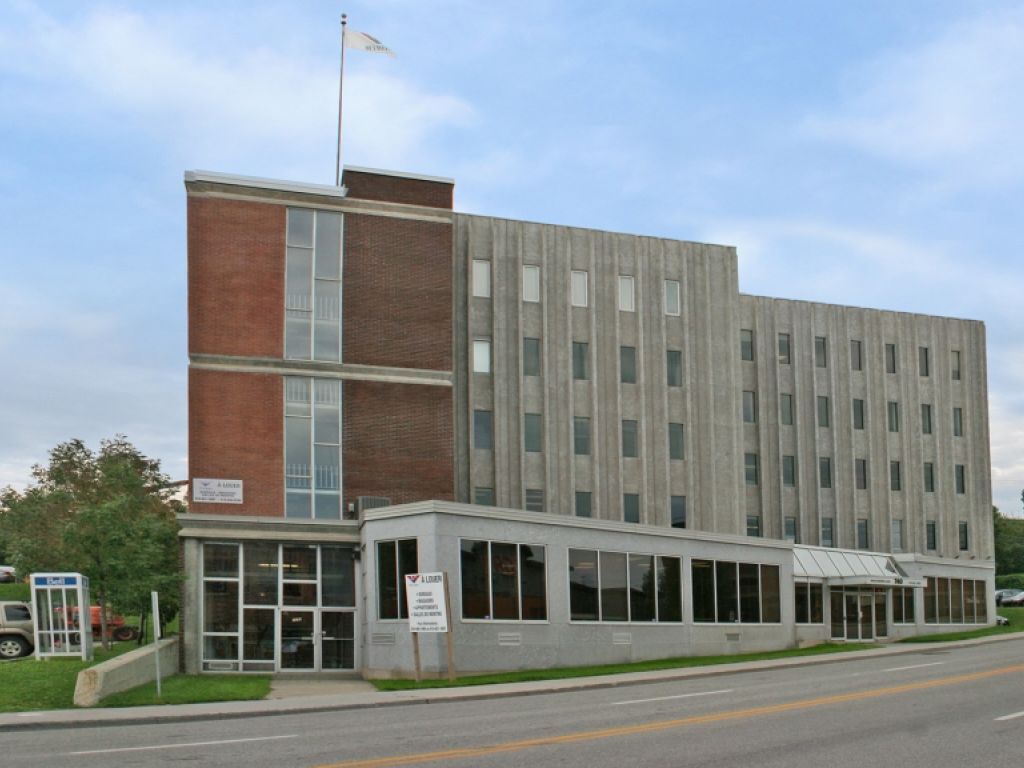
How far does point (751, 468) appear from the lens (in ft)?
189

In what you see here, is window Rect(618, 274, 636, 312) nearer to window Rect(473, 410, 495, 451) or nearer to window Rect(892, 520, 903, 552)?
window Rect(473, 410, 495, 451)

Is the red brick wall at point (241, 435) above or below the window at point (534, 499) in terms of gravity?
above

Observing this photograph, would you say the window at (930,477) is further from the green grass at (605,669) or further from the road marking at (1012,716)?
the road marking at (1012,716)

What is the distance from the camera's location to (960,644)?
1806 inches

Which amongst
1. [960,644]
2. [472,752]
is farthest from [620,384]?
[472,752]

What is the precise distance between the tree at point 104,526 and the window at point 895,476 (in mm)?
34461

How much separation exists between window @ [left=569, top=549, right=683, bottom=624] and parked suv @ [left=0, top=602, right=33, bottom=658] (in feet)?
59.4

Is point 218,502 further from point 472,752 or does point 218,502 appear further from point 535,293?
point 472,752

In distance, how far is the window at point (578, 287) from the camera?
163 ft

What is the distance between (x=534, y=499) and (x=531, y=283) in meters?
8.56

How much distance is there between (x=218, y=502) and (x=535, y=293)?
1608 cm

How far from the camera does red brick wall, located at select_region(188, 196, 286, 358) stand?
40094 millimetres

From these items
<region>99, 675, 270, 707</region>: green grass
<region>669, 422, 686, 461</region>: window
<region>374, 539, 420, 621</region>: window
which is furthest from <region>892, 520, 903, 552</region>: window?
<region>99, 675, 270, 707</region>: green grass

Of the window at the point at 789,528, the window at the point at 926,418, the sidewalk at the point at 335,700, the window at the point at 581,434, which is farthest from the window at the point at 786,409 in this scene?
the sidewalk at the point at 335,700
